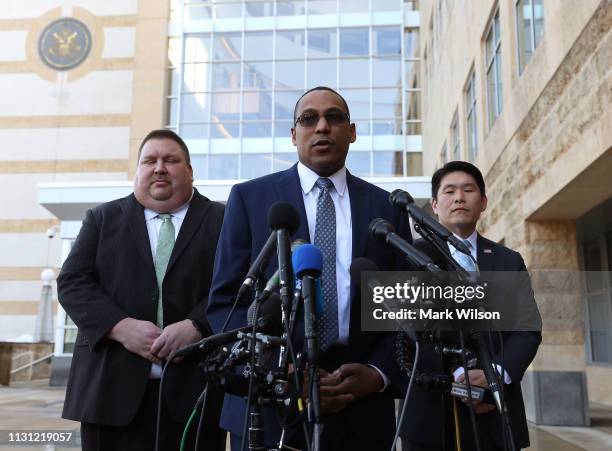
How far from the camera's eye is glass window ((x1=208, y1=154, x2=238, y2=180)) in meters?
24.9

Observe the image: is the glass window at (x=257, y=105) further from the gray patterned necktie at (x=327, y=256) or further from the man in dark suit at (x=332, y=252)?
the gray patterned necktie at (x=327, y=256)

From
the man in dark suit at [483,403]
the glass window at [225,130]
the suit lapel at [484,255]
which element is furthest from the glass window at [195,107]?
the man in dark suit at [483,403]

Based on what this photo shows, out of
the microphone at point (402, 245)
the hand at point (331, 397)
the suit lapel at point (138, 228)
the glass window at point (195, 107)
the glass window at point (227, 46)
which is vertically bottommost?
the hand at point (331, 397)

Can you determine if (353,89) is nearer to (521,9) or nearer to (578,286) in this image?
(521,9)

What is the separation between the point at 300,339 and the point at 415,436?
1.19 metres

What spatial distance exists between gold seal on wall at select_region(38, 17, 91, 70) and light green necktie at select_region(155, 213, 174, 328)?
Result: 90.2 ft

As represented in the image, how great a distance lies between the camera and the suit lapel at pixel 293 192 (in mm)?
2680

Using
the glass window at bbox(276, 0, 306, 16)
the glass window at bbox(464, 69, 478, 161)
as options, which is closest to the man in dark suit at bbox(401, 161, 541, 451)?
the glass window at bbox(464, 69, 478, 161)

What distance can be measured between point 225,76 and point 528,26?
18.4 m

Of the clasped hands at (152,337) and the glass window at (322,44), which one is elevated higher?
the glass window at (322,44)

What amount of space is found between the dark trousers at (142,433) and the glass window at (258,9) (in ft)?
83.0

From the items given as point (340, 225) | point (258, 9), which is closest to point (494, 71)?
point (340, 225)

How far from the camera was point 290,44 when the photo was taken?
26.2 metres

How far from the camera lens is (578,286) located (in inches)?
379
